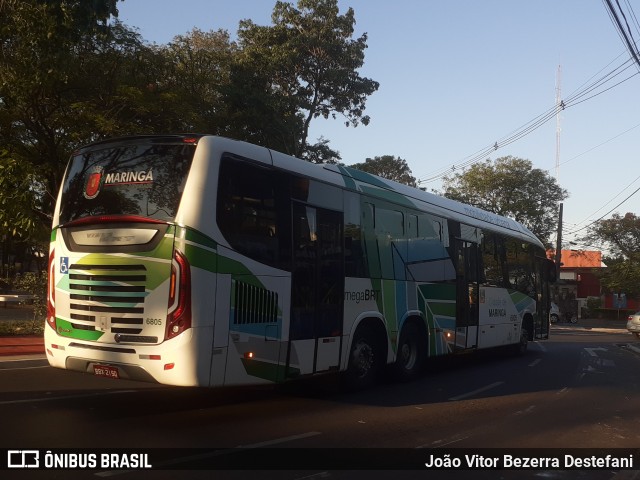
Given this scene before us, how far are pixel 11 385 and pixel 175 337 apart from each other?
436 cm

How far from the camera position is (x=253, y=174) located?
26.3 feet

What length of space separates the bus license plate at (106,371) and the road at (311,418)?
21.0 inches

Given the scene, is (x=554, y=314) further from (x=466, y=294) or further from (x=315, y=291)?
→ (x=315, y=291)

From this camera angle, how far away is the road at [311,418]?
253 inches

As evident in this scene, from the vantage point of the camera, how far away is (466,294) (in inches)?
529

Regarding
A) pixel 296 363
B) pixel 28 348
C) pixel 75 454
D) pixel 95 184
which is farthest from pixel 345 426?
pixel 28 348

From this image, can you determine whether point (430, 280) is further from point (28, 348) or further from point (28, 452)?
point (28, 348)

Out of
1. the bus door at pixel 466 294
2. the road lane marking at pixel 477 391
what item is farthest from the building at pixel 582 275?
the road lane marking at pixel 477 391

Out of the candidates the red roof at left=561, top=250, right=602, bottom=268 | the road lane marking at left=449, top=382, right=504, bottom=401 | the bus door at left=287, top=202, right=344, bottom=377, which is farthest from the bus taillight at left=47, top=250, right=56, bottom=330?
the red roof at left=561, top=250, right=602, bottom=268

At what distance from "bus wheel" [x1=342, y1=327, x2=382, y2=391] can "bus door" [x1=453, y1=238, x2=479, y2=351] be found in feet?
9.86

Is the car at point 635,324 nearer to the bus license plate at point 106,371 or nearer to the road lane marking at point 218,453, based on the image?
the road lane marking at point 218,453

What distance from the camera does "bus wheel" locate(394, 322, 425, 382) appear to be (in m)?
11.3

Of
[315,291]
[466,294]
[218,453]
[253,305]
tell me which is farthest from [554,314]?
[218,453]

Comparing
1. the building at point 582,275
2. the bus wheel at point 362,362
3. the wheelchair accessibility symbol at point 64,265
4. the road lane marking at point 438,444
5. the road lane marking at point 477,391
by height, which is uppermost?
the building at point 582,275
